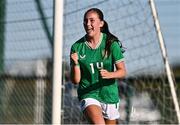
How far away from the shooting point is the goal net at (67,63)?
8.75m

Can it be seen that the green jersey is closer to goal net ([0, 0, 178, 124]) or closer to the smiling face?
the smiling face

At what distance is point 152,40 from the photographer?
347 inches

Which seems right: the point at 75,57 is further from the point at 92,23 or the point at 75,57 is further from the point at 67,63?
the point at 67,63

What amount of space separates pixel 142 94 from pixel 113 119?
5077 mm

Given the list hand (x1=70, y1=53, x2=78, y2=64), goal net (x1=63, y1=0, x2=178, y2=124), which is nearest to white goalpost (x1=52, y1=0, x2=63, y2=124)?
goal net (x1=63, y1=0, x2=178, y2=124)

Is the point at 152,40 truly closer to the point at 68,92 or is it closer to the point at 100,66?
the point at 68,92

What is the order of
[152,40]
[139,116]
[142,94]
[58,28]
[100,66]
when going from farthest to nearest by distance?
[142,94] → [139,116] → [152,40] → [58,28] → [100,66]

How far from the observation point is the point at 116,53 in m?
6.07

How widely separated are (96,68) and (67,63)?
268cm

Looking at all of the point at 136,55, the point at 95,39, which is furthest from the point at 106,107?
the point at 136,55

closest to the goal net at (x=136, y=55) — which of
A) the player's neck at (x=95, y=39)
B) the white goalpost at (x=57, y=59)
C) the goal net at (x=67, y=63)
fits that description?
the goal net at (x=67, y=63)

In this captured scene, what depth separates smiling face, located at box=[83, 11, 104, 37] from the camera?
597cm

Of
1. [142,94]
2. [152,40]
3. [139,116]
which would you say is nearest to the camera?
[152,40]

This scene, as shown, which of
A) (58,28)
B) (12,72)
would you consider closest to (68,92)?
(12,72)
